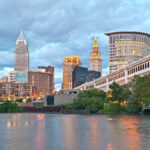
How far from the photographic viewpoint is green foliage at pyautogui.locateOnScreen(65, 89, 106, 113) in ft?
425

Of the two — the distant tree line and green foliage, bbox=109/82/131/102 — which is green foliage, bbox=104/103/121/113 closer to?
the distant tree line

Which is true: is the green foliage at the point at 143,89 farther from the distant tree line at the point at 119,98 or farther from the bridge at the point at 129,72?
the bridge at the point at 129,72

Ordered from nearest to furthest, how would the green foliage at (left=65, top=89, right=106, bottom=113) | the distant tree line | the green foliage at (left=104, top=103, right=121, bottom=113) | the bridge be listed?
the distant tree line → the green foliage at (left=104, top=103, right=121, bottom=113) → the bridge → the green foliage at (left=65, top=89, right=106, bottom=113)

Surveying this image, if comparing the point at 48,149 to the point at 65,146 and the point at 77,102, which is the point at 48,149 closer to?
the point at 65,146

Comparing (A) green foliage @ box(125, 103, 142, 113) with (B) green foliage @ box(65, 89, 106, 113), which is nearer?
(A) green foliage @ box(125, 103, 142, 113)

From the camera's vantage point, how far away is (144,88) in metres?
102

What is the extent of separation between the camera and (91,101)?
132250mm

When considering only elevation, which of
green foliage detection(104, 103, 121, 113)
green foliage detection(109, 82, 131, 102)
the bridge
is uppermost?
the bridge

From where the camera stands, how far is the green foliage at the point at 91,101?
425ft

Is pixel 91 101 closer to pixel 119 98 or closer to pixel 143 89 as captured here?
pixel 119 98

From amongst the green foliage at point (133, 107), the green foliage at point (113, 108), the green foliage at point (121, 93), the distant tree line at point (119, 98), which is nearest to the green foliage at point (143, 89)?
the distant tree line at point (119, 98)

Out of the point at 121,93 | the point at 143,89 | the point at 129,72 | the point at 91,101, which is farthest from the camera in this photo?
the point at 129,72

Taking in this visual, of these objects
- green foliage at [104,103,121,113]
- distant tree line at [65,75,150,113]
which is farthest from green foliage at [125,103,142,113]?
green foliage at [104,103,121,113]

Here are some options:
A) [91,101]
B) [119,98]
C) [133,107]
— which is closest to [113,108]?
[119,98]
